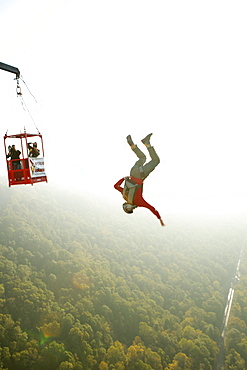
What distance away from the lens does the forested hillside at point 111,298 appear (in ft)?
271

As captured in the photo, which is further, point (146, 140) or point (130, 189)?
point (130, 189)

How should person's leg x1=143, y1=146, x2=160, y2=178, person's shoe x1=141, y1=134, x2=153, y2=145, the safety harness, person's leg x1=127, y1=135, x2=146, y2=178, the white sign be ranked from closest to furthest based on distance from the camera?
person's shoe x1=141, y1=134, x2=153, y2=145 < person's leg x1=127, y1=135, x2=146, y2=178 < person's leg x1=143, y1=146, x2=160, y2=178 < the safety harness < the white sign

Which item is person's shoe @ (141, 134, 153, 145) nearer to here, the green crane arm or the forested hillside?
the green crane arm

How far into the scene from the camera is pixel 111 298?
359 ft

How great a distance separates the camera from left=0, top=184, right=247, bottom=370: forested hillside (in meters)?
82.5

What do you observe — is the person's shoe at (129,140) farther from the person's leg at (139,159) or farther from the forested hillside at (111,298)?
the forested hillside at (111,298)

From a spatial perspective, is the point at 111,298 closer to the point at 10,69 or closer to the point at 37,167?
the point at 37,167

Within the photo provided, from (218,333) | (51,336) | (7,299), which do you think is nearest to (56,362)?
(51,336)

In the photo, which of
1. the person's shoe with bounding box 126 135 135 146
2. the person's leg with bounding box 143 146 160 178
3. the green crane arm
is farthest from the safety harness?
the green crane arm

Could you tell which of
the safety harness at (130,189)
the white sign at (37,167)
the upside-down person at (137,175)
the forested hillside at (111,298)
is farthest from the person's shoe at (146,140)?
the forested hillside at (111,298)

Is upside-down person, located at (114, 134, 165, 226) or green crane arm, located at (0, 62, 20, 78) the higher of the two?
green crane arm, located at (0, 62, 20, 78)

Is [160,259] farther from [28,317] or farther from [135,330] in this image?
[28,317]

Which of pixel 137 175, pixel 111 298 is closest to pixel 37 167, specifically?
pixel 137 175

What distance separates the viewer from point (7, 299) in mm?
95062
